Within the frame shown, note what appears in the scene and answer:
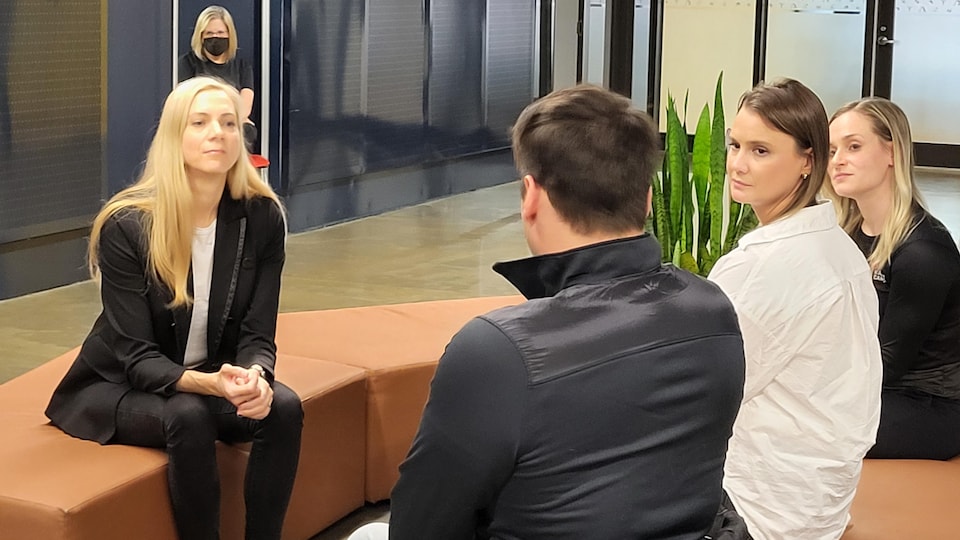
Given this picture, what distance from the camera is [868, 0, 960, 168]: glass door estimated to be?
11.6 meters

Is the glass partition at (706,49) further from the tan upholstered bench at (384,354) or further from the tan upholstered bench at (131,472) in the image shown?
the tan upholstered bench at (131,472)

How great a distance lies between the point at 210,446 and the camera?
2789mm

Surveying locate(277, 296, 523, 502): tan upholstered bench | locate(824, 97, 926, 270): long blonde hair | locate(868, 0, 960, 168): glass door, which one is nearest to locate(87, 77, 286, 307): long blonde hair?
locate(277, 296, 523, 502): tan upholstered bench

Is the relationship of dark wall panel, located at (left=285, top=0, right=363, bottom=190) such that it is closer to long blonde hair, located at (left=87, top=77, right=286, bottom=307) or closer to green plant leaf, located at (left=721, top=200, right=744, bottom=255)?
green plant leaf, located at (left=721, top=200, right=744, bottom=255)

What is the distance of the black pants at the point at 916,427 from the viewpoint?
117 inches

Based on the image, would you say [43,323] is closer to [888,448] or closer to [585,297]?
[888,448]

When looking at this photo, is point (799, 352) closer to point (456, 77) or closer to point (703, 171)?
point (703, 171)

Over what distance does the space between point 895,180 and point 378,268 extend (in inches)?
171

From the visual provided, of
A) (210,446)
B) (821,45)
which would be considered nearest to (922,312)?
(210,446)

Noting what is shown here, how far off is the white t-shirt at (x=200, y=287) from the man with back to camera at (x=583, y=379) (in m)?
1.60

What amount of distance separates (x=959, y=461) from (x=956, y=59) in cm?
942

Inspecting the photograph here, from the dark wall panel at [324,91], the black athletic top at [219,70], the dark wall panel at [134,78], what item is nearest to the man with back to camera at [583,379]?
the dark wall panel at [134,78]

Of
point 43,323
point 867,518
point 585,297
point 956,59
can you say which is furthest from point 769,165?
point 956,59

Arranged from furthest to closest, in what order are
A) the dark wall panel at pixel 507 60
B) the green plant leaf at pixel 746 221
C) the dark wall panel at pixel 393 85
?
the dark wall panel at pixel 507 60
the dark wall panel at pixel 393 85
the green plant leaf at pixel 746 221
